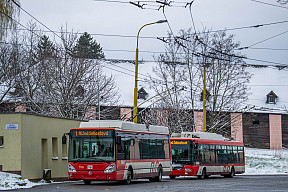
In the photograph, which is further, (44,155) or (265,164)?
(265,164)

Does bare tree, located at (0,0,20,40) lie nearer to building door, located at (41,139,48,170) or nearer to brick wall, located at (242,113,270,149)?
building door, located at (41,139,48,170)

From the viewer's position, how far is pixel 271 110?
70250 mm

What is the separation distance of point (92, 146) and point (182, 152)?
10798 millimetres

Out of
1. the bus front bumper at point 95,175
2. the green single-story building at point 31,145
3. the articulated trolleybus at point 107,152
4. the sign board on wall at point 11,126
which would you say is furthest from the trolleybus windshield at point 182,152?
the sign board on wall at point 11,126

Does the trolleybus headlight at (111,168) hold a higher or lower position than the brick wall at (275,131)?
lower

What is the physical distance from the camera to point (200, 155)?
113 ft

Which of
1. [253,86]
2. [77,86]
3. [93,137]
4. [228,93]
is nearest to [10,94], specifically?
[77,86]

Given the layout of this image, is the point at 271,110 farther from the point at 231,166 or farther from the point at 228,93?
the point at 231,166

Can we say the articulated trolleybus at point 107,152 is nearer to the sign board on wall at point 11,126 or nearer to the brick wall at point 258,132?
the sign board on wall at point 11,126

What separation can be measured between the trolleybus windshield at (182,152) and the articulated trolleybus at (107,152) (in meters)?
6.62

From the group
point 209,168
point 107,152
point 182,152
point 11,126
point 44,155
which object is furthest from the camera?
point 209,168

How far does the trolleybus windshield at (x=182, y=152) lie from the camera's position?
33578 mm

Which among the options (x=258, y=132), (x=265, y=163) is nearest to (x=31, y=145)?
(x=265, y=163)

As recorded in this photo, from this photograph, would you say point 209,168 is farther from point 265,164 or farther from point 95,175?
point 265,164
